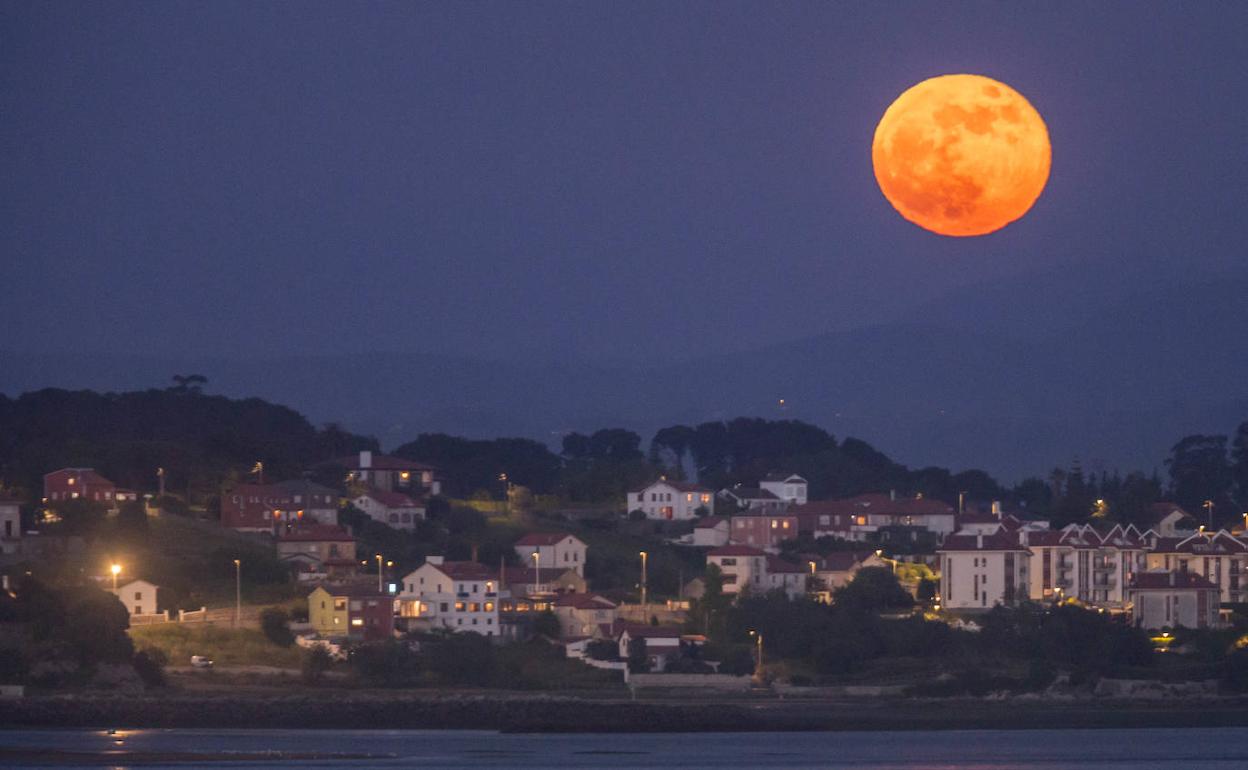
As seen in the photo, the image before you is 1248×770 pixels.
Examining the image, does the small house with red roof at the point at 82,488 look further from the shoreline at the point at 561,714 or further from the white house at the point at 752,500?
the white house at the point at 752,500

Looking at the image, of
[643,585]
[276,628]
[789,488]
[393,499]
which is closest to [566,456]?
[789,488]

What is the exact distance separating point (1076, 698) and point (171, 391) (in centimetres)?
5920

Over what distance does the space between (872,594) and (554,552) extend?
423 inches

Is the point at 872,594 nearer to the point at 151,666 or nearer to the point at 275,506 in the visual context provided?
the point at 275,506

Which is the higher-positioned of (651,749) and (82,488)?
(82,488)

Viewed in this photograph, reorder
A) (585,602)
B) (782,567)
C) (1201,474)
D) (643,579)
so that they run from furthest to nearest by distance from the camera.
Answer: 1. (1201,474)
2. (782,567)
3. (643,579)
4. (585,602)

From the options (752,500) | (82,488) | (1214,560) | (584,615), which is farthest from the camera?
(752,500)

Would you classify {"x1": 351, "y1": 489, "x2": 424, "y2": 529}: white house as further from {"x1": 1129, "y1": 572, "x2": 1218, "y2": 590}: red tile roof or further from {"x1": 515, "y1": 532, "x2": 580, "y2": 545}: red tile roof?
{"x1": 1129, "y1": 572, "x2": 1218, "y2": 590}: red tile roof

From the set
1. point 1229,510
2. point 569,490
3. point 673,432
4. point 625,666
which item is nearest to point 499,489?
point 569,490

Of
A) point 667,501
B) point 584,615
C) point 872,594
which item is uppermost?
point 667,501

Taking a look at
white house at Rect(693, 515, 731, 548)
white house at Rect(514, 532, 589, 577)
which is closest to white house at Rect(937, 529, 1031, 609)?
white house at Rect(693, 515, 731, 548)

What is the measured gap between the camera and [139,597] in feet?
198

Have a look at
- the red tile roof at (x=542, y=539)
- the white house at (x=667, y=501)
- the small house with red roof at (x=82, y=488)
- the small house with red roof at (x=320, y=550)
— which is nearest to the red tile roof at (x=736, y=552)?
the red tile roof at (x=542, y=539)

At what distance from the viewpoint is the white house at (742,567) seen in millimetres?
70787
